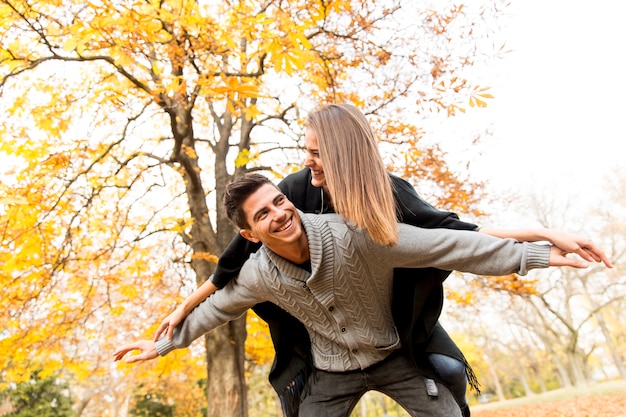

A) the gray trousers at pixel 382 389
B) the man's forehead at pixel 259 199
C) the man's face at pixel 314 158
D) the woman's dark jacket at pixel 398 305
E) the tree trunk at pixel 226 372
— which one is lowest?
the tree trunk at pixel 226 372

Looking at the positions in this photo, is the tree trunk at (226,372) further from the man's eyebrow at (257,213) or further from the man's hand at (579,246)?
the man's hand at (579,246)

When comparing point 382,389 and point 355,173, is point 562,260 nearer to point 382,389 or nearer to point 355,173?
point 355,173

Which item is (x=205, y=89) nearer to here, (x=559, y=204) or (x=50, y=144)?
(x=50, y=144)

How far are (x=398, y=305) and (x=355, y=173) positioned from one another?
73cm

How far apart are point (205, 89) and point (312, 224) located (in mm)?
2781

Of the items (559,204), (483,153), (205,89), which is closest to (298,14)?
(205,89)

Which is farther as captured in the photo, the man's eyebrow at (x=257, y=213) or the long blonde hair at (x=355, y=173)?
the man's eyebrow at (x=257, y=213)

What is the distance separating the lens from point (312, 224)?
2225mm

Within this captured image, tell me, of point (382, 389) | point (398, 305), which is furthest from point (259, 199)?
point (382, 389)

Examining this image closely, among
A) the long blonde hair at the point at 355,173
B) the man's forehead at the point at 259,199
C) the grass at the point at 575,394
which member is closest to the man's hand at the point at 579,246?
the long blonde hair at the point at 355,173

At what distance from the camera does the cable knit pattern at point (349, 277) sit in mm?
2059

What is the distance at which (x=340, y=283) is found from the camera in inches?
88.0

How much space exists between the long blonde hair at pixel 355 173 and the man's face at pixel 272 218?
213 mm

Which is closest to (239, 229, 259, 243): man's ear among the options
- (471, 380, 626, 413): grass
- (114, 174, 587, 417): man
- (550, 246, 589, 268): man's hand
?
(114, 174, 587, 417): man
